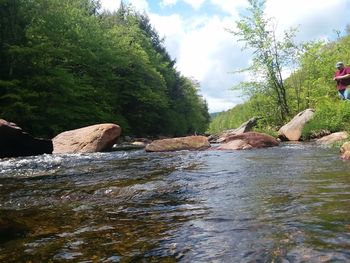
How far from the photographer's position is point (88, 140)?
16.3 metres

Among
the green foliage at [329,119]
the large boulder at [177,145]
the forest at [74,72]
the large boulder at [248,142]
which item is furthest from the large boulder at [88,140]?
the green foliage at [329,119]

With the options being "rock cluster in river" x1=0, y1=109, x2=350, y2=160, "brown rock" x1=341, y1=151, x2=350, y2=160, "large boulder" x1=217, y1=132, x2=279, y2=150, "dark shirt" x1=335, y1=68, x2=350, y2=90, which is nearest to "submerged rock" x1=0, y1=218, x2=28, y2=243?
"brown rock" x1=341, y1=151, x2=350, y2=160

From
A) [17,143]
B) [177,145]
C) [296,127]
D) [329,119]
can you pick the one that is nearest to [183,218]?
[177,145]

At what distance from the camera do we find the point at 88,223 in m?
4.21

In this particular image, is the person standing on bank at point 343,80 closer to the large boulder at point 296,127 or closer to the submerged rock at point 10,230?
the large boulder at point 296,127

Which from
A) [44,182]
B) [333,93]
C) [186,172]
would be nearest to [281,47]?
[333,93]

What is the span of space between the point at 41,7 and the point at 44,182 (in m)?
24.5

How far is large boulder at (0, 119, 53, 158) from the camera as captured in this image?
13.9 metres

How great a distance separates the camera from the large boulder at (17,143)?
1388cm

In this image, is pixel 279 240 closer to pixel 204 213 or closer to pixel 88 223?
pixel 204 213

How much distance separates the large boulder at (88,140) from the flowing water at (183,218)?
8563 millimetres

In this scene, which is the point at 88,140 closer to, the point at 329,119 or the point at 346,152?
the point at 346,152

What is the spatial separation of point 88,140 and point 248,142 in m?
6.69

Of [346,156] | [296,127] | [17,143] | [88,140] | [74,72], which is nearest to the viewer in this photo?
[346,156]
